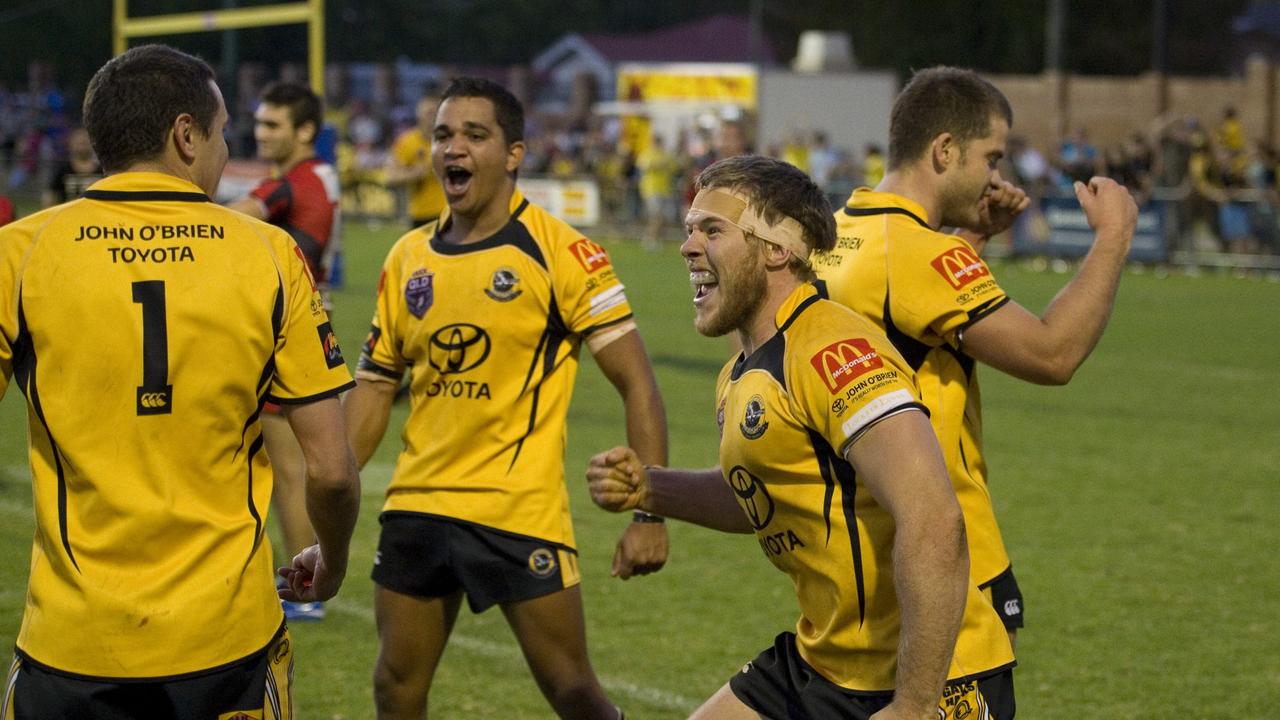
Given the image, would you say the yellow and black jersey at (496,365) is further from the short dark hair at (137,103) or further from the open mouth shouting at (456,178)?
the short dark hair at (137,103)

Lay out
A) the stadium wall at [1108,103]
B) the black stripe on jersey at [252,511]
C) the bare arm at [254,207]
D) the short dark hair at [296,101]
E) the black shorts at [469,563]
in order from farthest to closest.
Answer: the stadium wall at [1108,103]
the short dark hair at [296,101]
the bare arm at [254,207]
the black shorts at [469,563]
the black stripe on jersey at [252,511]

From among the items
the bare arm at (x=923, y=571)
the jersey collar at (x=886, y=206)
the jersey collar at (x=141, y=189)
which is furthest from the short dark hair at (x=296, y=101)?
the bare arm at (x=923, y=571)

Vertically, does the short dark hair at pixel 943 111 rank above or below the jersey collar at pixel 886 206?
above

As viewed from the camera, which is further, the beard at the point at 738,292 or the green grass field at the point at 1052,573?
the green grass field at the point at 1052,573

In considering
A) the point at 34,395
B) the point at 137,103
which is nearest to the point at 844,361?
the point at 137,103

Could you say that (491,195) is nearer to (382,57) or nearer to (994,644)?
(994,644)

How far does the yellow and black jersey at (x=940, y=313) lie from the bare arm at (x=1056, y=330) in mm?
48

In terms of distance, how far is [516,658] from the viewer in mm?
7195

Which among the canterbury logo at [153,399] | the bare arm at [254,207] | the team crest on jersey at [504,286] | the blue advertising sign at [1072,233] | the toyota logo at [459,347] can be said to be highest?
the bare arm at [254,207]

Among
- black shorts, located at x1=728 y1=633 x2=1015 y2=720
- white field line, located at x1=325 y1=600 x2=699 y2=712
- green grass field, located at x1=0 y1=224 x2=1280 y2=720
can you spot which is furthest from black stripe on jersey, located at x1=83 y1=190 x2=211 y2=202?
white field line, located at x1=325 y1=600 x2=699 y2=712

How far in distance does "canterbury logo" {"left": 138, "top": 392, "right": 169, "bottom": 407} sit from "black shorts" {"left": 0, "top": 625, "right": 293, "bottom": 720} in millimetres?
584

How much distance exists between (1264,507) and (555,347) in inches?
263

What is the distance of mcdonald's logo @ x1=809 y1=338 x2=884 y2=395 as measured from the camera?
3.45 m

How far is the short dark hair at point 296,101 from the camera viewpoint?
8.52 m
